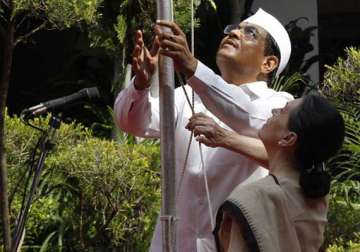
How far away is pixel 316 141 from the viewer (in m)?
2.45

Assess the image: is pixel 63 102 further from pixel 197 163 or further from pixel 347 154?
pixel 347 154

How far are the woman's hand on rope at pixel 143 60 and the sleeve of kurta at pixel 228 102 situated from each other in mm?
143

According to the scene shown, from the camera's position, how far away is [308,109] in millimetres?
2477

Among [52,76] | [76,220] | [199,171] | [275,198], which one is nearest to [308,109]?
[275,198]

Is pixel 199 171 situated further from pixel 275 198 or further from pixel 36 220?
pixel 36 220

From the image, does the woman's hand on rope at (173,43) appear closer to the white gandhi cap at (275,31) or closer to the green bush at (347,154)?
the white gandhi cap at (275,31)

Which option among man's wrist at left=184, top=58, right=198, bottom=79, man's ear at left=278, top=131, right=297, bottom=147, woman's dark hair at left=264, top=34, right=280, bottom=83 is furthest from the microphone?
man's ear at left=278, top=131, right=297, bottom=147

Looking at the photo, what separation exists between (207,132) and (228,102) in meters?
0.12

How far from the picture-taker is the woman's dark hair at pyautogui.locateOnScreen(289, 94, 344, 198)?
243 centimetres

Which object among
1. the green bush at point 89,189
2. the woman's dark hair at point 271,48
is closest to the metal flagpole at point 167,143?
the woman's dark hair at point 271,48

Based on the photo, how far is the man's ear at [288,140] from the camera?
246cm

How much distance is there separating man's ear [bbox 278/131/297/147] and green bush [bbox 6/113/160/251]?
3.10m

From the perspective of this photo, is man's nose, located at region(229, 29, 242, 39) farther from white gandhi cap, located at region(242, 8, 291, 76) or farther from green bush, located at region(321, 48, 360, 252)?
green bush, located at region(321, 48, 360, 252)

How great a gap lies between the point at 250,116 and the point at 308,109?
470 millimetres
